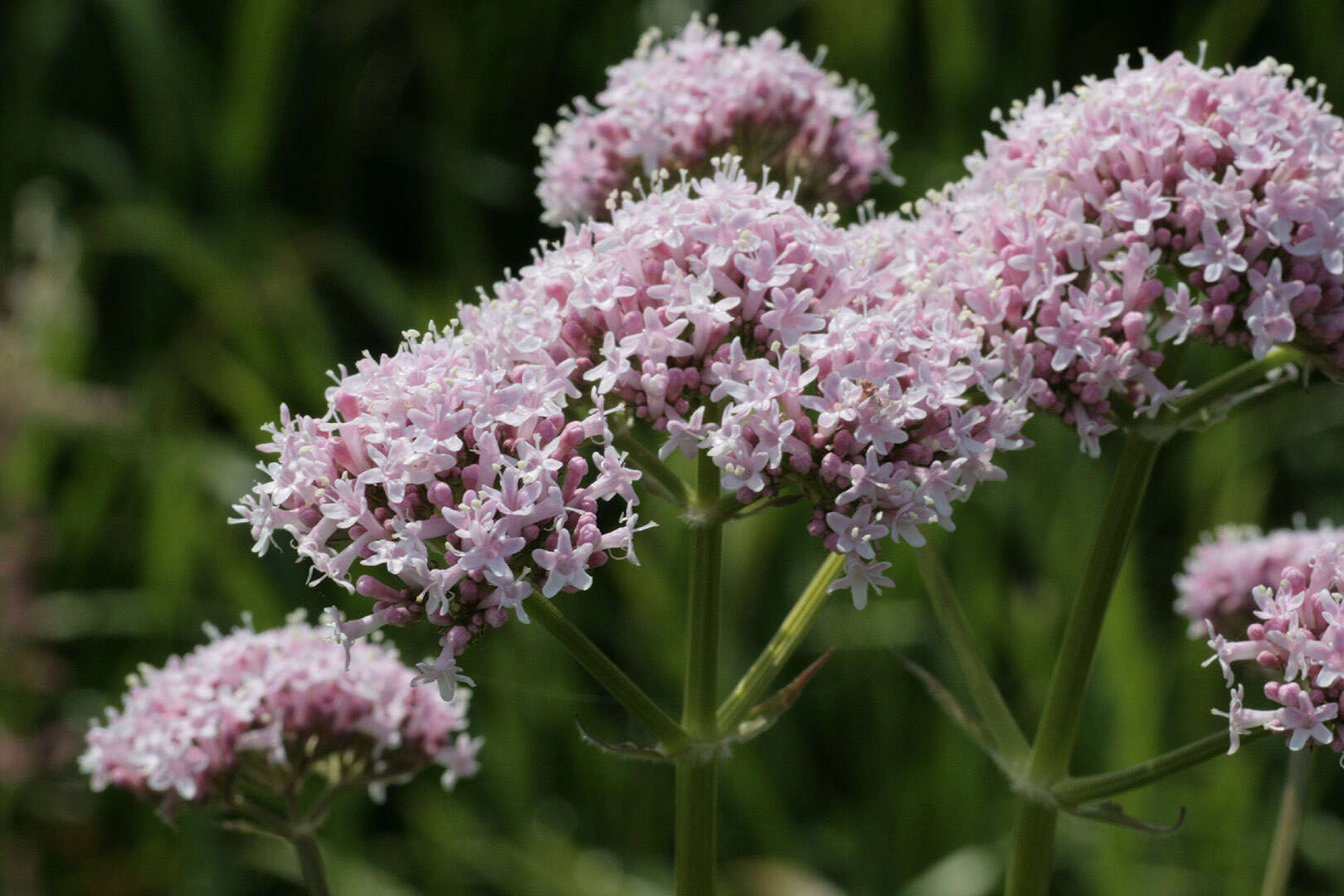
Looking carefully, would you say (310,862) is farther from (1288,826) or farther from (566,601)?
(566,601)

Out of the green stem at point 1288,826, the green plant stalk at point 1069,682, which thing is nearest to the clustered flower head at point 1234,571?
the green stem at point 1288,826

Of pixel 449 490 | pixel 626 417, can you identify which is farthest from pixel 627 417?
pixel 449 490

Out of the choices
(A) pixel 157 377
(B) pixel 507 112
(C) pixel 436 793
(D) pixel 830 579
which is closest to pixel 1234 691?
(D) pixel 830 579

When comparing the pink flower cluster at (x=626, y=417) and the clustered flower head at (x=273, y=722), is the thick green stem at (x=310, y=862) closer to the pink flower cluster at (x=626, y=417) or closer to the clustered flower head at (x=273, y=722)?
the clustered flower head at (x=273, y=722)

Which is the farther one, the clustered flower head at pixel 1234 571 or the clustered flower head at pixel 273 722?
the clustered flower head at pixel 1234 571

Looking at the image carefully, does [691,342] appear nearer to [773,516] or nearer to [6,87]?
[773,516]

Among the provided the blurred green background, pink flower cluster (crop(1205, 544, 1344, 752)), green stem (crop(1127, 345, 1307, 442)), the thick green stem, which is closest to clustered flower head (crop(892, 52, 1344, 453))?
green stem (crop(1127, 345, 1307, 442))
